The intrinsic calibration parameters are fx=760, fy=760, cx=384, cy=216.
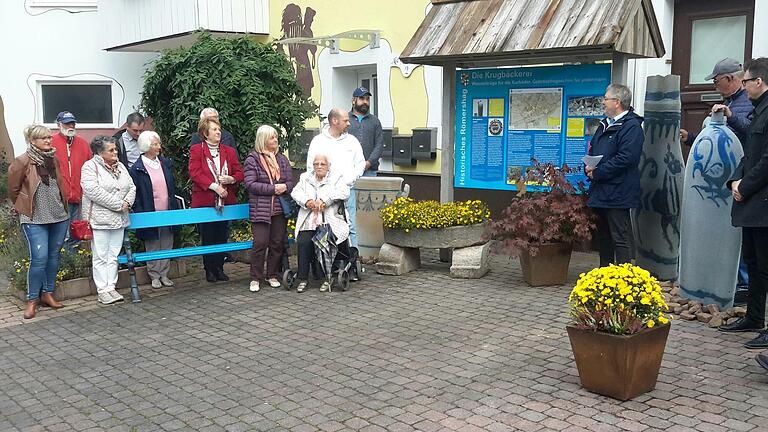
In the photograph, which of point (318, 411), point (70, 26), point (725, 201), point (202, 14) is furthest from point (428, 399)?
point (70, 26)

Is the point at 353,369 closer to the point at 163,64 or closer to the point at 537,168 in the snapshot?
the point at 537,168

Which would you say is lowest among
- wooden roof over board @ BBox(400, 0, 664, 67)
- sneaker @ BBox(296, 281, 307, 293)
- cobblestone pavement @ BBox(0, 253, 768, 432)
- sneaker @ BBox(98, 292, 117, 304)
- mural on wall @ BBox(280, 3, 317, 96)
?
cobblestone pavement @ BBox(0, 253, 768, 432)

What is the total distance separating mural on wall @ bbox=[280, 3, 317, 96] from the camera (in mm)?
13246

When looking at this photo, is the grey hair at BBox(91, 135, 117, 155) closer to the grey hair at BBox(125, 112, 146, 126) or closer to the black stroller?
the grey hair at BBox(125, 112, 146, 126)

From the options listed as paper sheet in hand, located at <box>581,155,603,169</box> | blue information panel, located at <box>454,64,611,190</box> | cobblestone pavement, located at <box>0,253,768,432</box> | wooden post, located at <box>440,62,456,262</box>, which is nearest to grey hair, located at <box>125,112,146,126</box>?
cobblestone pavement, located at <box>0,253,768,432</box>

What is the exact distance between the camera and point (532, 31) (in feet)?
25.2

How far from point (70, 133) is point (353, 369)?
16.0 ft

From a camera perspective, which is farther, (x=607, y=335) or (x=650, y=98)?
(x=650, y=98)

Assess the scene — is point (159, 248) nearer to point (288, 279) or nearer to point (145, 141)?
point (145, 141)

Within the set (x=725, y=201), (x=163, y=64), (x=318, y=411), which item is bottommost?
(x=318, y=411)

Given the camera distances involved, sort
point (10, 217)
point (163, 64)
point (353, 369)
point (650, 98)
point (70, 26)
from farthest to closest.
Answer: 1. point (70, 26)
2. point (10, 217)
3. point (163, 64)
4. point (650, 98)
5. point (353, 369)

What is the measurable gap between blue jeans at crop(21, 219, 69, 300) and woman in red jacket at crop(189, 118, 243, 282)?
4.65ft

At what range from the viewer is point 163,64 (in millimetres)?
9062

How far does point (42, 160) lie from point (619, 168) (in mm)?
5346
